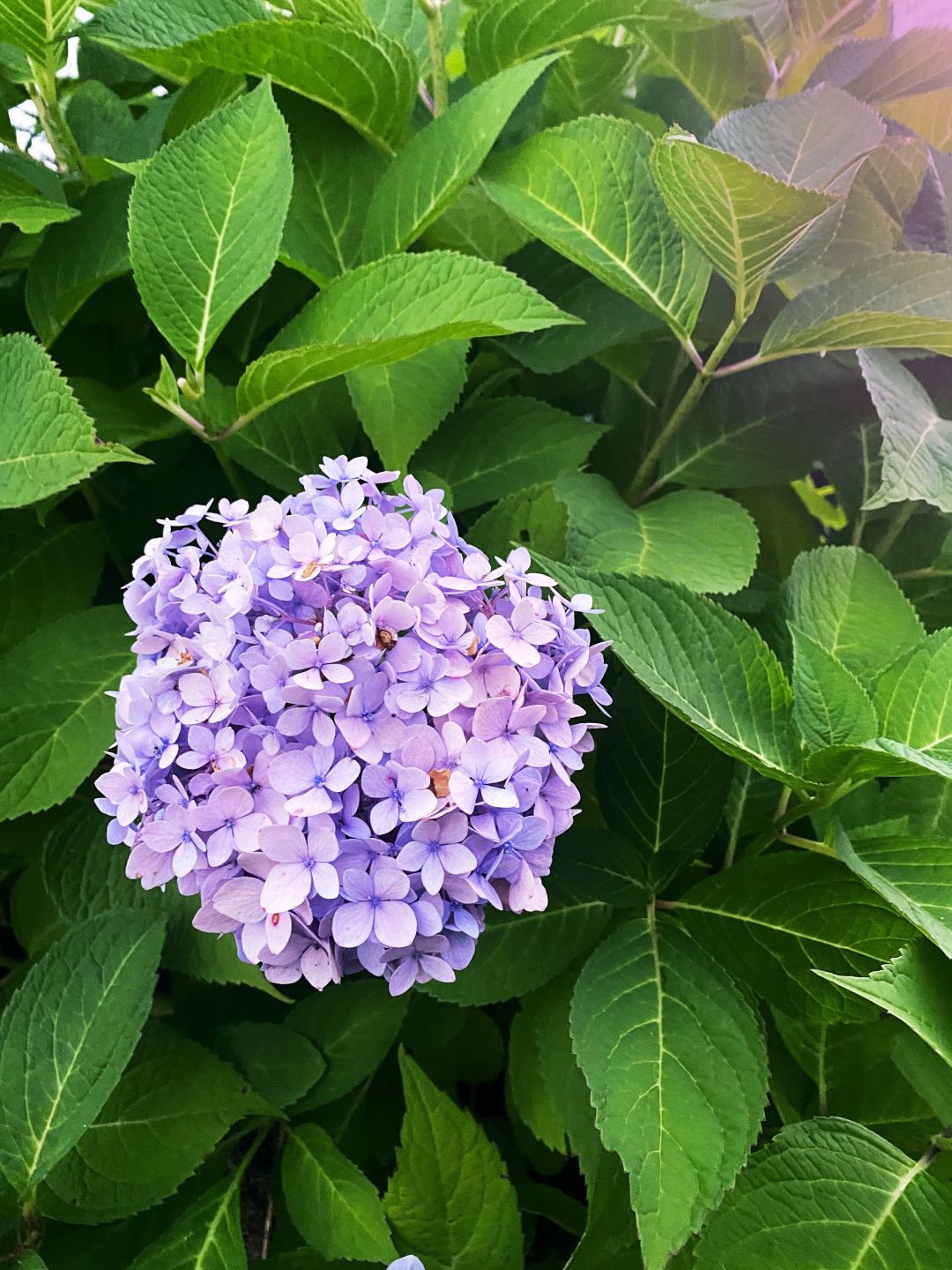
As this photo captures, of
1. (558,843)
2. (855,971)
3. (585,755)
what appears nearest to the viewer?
(855,971)

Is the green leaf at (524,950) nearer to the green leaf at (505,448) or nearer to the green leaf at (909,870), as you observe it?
the green leaf at (909,870)

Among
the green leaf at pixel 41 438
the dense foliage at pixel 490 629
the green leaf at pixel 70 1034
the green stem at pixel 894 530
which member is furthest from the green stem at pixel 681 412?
the green leaf at pixel 70 1034

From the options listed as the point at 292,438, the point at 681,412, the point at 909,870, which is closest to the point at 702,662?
the point at 909,870

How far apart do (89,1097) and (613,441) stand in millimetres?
697

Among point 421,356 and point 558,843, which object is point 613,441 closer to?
point 421,356

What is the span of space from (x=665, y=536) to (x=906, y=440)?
0.58 feet

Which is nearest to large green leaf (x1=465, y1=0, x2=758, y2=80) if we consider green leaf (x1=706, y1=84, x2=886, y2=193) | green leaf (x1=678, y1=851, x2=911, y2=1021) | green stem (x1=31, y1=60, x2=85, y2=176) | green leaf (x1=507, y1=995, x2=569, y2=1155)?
green leaf (x1=706, y1=84, x2=886, y2=193)

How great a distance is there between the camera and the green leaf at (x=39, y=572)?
810 millimetres

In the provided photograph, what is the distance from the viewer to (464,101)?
2.33 ft

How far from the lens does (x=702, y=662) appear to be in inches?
22.9

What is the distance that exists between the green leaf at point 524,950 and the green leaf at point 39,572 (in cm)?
47

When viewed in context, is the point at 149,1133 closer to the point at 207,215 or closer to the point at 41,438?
the point at 41,438

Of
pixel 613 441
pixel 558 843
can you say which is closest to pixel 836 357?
pixel 613 441

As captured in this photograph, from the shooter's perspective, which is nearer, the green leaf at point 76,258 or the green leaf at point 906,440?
the green leaf at point 906,440
